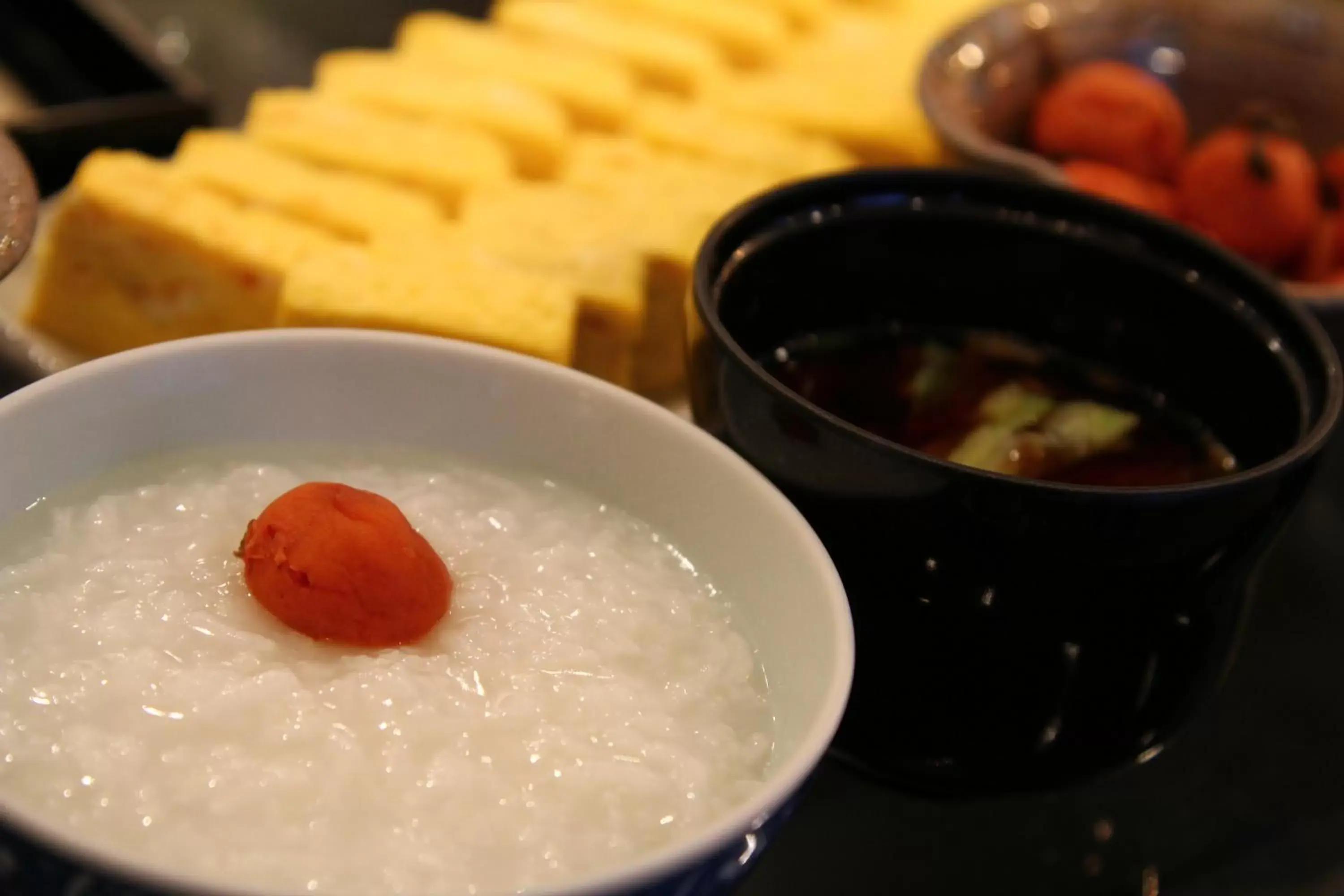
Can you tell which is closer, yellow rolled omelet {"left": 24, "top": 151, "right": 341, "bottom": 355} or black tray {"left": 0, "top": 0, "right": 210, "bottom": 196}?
yellow rolled omelet {"left": 24, "top": 151, "right": 341, "bottom": 355}

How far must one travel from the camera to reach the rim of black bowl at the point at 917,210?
2.33 feet

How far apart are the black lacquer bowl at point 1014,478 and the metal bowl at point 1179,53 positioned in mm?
423

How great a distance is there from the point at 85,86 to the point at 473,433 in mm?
1260

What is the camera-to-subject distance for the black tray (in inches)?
54.5

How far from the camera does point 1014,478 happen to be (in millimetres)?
630

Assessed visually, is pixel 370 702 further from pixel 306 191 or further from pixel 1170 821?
pixel 306 191

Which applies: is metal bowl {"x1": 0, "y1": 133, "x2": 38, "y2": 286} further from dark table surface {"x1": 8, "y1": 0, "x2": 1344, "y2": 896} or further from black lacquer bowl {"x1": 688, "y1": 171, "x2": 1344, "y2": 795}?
dark table surface {"x1": 8, "y1": 0, "x2": 1344, "y2": 896}

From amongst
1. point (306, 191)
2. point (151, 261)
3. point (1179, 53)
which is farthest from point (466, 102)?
point (1179, 53)

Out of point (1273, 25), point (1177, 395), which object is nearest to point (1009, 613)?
point (1177, 395)

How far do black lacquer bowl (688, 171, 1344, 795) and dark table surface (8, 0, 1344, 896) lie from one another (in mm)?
24

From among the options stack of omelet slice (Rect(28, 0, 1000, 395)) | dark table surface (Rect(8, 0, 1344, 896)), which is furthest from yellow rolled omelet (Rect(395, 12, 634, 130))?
dark table surface (Rect(8, 0, 1344, 896))

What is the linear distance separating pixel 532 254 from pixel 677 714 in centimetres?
54

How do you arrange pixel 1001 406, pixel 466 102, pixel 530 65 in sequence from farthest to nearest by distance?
pixel 530 65 < pixel 466 102 < pixel 1001 406

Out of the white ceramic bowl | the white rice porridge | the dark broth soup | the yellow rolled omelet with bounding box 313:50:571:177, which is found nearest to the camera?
the white rice porridge
